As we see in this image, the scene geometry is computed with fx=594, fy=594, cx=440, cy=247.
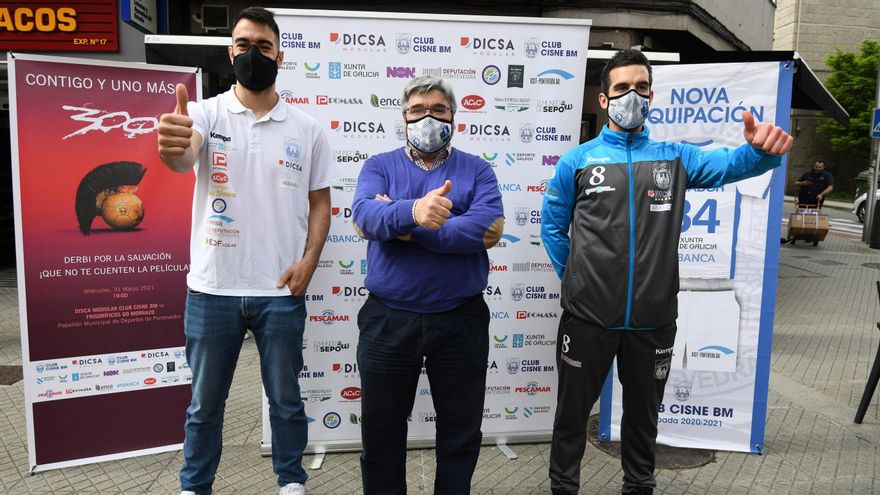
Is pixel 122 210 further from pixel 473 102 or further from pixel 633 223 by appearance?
pixel 633 223

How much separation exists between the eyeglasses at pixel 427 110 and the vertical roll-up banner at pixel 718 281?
1.70m

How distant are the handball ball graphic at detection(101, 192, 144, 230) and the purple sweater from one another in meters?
1.49

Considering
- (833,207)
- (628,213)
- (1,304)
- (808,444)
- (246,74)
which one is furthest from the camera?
(833,207)

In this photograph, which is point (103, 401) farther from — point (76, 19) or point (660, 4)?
point (660, 4)

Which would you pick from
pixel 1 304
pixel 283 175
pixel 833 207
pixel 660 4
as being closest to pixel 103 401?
pixel 283 175

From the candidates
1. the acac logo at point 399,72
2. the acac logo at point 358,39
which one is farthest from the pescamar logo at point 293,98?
the acac logo at point 399,72

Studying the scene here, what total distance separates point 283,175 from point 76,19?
263 inches

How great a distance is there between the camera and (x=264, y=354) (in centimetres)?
259

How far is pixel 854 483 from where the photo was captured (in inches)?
124

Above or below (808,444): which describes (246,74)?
above

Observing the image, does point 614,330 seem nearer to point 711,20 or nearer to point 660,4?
point 660,4

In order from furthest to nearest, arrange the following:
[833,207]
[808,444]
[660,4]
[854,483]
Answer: [833,207] < [660,4] < [808,444] < [854,483]

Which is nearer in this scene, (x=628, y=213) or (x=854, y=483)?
(x=628, y=213)

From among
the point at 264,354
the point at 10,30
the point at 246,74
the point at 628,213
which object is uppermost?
the point at 10,30
